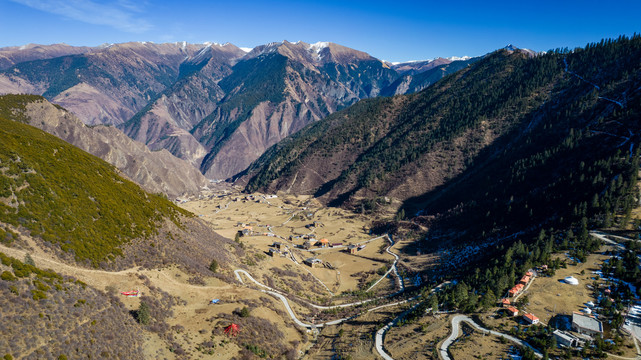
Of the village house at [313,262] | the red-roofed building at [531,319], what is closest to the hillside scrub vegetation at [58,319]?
the red-roofed building at [531,319]

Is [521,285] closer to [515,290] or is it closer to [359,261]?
[515,290]

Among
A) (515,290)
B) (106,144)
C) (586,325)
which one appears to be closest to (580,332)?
(586,325)

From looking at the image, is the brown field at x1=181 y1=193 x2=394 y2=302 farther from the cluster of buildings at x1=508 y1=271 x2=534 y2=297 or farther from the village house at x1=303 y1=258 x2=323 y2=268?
the cluster of buildings at x1=508 y1=271 x2=534 y2=297

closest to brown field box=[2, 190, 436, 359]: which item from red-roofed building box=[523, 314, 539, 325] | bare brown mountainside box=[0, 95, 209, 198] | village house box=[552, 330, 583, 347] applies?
red-roofed building box=[523, 314, 539, 325]

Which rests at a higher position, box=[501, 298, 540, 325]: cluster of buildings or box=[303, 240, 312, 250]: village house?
box=[501, 298, 540, 325]: cluster of buildings

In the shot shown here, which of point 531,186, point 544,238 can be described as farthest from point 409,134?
point 544,238

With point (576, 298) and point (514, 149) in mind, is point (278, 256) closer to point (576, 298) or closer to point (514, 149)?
point (576, 298)
